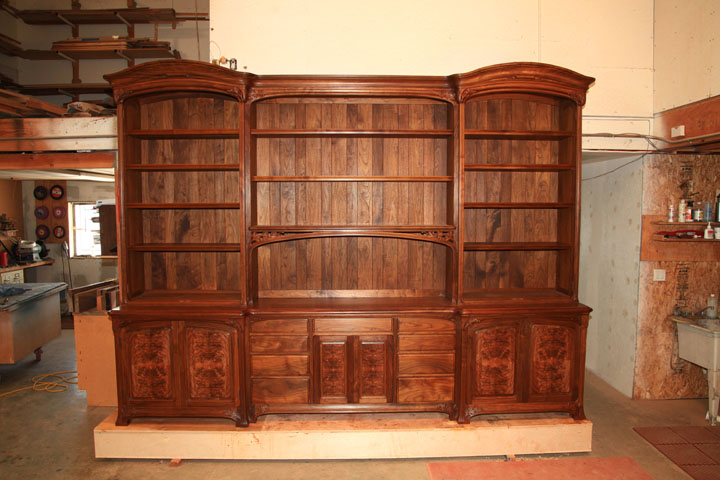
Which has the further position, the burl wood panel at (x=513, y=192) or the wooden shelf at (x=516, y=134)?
the burl wood panel at (x=513, y=192)

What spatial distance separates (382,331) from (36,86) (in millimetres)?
5538

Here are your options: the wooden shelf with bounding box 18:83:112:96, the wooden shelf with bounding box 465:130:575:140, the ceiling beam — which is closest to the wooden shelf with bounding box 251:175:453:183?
the wooden shelf with bounding box 465:130:575:140

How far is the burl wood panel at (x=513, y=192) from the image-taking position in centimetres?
344

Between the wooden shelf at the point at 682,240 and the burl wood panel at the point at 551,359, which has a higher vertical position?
the wooden shelf at the point at 682,240

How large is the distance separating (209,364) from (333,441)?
3.44 feet

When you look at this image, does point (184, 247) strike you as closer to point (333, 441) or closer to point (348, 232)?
point (348, 232)

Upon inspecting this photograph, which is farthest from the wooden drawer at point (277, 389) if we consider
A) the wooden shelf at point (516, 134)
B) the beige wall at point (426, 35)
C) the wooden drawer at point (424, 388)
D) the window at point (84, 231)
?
the window at point (84, 231)

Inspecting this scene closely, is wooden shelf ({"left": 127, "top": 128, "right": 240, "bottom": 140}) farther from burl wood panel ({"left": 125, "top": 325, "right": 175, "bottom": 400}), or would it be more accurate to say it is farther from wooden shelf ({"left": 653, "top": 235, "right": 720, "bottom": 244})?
wooden shelf ({"left": 653, "top": 235, "right": 720, "bottom": 244})

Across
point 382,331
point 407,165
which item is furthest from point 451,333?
point 407,165

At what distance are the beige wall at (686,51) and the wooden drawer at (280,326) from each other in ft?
11.4

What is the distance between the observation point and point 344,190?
3.41m

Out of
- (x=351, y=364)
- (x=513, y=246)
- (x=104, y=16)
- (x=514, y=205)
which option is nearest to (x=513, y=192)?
(x=514, y=205)

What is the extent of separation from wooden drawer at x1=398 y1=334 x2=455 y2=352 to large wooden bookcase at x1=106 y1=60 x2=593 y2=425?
A: 0.03 feet

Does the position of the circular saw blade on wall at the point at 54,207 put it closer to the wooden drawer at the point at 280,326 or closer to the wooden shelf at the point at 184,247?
the wooden shelf at the point at 184,247
